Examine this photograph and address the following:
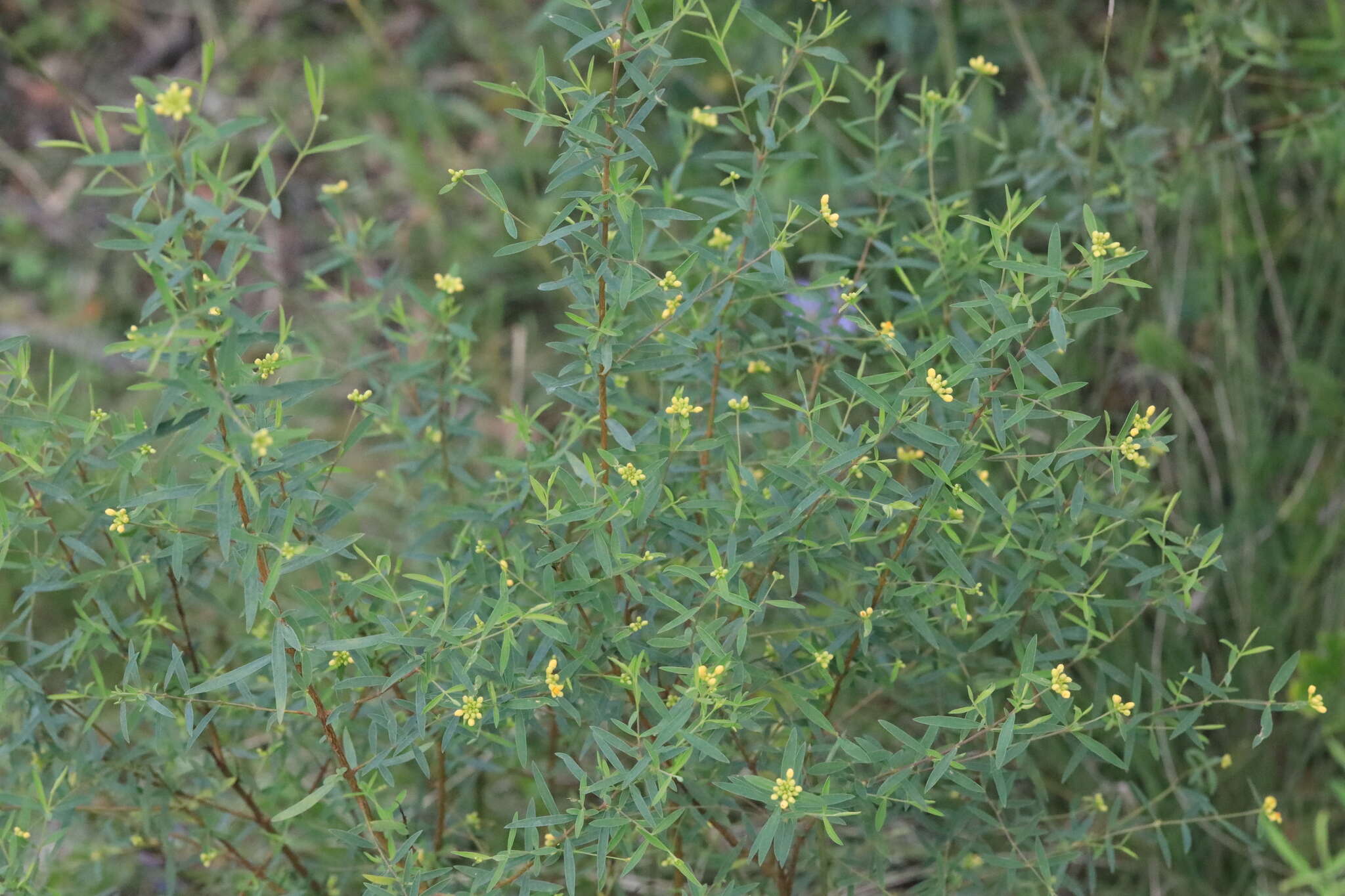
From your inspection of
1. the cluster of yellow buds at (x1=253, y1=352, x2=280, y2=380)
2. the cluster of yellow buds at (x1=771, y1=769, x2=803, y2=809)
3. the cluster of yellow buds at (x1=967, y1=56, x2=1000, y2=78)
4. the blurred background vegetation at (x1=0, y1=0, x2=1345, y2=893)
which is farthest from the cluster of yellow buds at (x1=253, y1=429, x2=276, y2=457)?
the cluster of yellow buds at (x1=967, y1=56, x2=1000, y2=78)

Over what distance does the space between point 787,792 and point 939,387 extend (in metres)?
0.37

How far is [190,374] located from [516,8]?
255 centimetres

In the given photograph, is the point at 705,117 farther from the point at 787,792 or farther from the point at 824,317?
the point at 787,792

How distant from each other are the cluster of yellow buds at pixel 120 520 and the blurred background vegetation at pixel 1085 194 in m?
0.45

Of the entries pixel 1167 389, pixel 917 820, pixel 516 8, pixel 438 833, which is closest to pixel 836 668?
pixel 917 820

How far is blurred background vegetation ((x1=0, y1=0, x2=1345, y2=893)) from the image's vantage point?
6.20 feet

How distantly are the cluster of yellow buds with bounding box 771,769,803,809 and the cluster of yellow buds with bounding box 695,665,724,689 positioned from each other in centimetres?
10

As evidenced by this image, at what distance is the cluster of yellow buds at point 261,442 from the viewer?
89 cm

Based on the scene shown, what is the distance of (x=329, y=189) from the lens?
145 cm

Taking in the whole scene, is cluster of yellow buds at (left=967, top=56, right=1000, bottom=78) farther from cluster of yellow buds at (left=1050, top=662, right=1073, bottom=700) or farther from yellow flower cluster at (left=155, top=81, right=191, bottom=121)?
yellow flower cluster at (left=155, top=81, right=191, bottom=121)

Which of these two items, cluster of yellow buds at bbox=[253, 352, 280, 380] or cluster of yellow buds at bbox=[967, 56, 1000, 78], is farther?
cluster of yellow buds at bbox=[967, 56, 1000, 78]

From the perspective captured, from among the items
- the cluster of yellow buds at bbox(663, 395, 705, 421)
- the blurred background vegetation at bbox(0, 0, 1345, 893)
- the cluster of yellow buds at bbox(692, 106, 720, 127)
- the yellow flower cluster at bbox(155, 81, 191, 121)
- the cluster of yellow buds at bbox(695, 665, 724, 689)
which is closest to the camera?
the yellow flower cluster at bbox(155, 81, 191, 121)

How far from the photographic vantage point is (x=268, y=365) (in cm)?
108

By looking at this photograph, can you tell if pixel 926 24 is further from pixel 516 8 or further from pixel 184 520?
pixel 184 520
